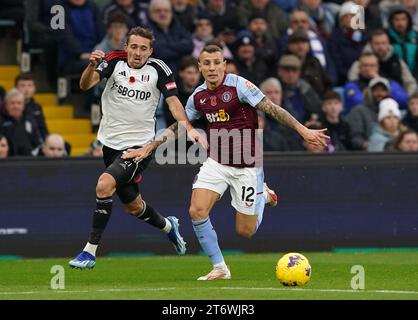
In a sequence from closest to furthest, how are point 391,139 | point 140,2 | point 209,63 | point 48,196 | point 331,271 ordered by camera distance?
point 209,63 < point 331,271 < point 48,196 < point 391,139 < point 140,2

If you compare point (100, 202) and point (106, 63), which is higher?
point (106, 63)

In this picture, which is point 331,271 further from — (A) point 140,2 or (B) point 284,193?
(A) point 140,2

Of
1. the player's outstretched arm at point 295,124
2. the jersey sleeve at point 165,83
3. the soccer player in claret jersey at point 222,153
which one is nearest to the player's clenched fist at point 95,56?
the jersey sleeve at point 165,83

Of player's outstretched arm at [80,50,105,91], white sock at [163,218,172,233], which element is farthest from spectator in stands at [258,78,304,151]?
player's outstretched arm at [80,50,105,91]

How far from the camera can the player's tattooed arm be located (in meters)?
13.6

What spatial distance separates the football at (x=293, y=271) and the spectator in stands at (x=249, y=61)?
7590 millimetres

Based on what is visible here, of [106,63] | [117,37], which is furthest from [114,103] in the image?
[117,37]

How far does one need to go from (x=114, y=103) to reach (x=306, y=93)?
6.21 m

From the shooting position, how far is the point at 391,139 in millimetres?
19562

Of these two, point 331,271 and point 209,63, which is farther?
point 331,271

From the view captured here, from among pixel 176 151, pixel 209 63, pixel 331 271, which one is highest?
pixel 209 63

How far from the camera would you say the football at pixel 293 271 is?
12.9 meters

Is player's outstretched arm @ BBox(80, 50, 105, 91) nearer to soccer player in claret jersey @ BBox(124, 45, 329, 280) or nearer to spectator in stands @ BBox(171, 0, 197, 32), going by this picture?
soccer player in claret jersey @ BBox(124, 45, 329, 280)

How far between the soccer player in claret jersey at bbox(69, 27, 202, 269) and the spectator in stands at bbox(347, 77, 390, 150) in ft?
18.4
